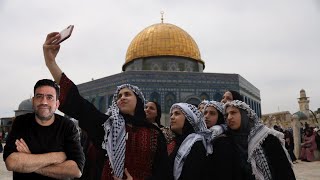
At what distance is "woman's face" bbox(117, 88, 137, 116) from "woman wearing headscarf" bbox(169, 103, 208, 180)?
1.32 feet

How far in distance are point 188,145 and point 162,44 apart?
19.4 meters

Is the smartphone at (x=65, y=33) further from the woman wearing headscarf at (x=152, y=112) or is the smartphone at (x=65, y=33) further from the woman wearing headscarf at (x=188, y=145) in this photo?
the woman wearing headscarf at (x=152, y=112)

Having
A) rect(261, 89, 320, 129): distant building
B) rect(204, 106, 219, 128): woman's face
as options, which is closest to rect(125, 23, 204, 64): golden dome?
rect(261, 89, 320, 129): distant building

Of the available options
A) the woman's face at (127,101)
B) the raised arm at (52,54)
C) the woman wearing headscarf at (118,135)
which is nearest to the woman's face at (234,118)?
the woman wearing headscarf at (118,135)

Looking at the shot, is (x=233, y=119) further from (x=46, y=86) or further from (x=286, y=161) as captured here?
(x=46, y=86)

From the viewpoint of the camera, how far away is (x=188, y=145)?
2240 millimetres

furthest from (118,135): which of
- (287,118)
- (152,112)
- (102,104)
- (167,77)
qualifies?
(287,118)

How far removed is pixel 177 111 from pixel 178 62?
18.9 meters

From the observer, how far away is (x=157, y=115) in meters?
3.65

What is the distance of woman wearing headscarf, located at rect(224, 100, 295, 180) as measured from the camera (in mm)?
2543

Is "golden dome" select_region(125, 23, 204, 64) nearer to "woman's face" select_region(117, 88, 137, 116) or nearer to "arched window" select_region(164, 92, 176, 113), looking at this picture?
"arched window" select_region(164, 92, 176, 113)

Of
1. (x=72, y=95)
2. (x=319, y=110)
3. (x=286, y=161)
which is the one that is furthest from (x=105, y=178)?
(x=319, y=110)

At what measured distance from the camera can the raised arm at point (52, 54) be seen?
77.9 inches

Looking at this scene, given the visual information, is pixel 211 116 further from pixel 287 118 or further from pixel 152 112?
pixel 287 118
